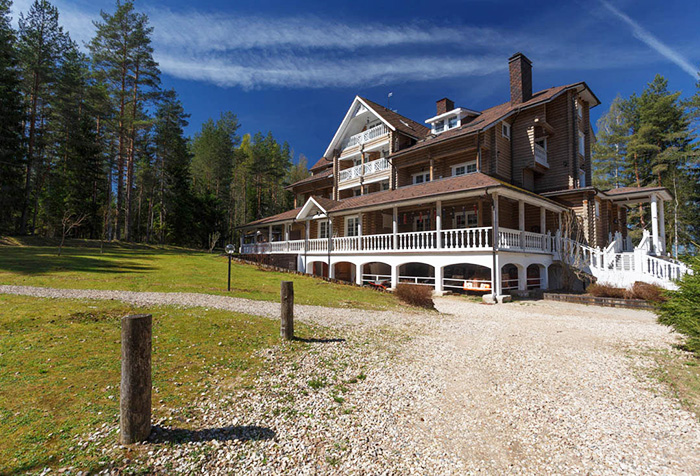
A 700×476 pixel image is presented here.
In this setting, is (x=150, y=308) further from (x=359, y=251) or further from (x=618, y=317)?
(x=618, y=317)

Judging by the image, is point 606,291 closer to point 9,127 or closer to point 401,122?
point 401,122

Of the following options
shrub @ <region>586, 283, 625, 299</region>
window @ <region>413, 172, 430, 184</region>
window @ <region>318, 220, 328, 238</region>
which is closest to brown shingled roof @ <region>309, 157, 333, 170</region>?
window @ <region>318, 220, 328, 238</region>

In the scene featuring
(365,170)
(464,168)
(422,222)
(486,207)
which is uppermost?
(365,170)

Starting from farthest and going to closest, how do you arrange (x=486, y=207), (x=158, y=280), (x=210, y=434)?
(x=486, y=207)
(x=158, y=280)
(x=210, y=434)

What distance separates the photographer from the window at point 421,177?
80.7ft

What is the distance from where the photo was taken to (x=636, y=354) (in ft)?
23.0

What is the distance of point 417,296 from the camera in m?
13.4

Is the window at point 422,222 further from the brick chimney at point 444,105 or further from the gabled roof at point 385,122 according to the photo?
the brick chimney at point 444,105

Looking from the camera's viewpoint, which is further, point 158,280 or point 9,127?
point 9,127

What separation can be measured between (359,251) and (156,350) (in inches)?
632

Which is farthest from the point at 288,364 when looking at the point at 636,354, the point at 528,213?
the point at 528,213

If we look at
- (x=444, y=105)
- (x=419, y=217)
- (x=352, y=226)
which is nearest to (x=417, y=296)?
(x=419, y=217)

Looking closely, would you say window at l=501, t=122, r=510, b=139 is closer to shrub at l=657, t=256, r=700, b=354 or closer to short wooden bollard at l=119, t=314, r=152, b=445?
shrub at l=657, t=256, r=700, b=354

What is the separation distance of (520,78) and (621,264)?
600 inches
